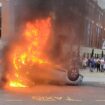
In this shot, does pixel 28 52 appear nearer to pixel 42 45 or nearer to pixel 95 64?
pixel 42 45

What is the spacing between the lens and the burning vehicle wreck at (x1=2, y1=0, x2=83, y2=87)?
1920 centimetres

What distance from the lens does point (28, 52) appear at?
19.8 m

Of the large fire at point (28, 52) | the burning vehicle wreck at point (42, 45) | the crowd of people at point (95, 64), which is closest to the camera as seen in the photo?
the large fire at point (28, 52)

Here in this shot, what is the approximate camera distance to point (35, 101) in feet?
42.0

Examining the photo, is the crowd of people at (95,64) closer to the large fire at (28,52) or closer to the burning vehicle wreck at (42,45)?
the burning vehicle wreck at (42,45)

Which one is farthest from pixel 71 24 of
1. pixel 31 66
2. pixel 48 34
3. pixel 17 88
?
pixel 17 88

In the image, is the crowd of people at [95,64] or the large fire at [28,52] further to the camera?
the crowd of people at [95,64]

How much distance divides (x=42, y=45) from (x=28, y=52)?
2.45ft

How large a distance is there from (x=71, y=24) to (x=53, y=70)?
221cm

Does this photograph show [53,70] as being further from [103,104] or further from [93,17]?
[103,104]

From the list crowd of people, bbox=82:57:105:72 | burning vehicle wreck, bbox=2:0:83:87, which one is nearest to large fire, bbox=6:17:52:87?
burning vehicle wreck, bbox=2:0:83:87

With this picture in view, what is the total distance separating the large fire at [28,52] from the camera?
1906cm

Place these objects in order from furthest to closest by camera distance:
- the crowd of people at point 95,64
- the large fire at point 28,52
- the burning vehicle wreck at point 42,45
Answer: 1. the crowd of people at point 95,64
2. the burning vehicle wreck at point 42,45
3. the large fire at point 28,52

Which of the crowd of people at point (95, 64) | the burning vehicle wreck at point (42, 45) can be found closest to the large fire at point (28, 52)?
the burning vehicle wreck at point (42, 45)
